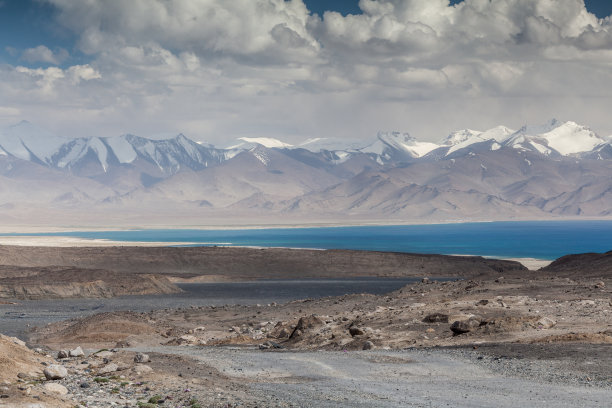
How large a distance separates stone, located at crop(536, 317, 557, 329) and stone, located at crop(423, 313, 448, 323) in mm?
4159

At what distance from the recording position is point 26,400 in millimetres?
17812

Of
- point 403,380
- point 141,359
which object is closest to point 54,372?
point 141,359

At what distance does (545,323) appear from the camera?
32.2m

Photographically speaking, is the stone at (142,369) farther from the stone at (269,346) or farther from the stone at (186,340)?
the stone at (186,340)

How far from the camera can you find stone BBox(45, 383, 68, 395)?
19672 millimetres

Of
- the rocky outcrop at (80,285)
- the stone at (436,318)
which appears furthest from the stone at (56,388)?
the rocky outcrop at (80,285)

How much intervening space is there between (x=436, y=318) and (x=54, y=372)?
709 inches

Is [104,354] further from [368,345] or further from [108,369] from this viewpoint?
[368,345]

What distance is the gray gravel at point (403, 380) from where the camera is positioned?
771 inches

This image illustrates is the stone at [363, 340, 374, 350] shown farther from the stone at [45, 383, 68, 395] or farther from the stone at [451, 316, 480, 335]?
the stone at [45, 383, 68, 395]

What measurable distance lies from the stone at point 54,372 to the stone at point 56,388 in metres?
1.89

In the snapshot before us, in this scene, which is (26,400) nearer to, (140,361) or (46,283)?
(140,361)

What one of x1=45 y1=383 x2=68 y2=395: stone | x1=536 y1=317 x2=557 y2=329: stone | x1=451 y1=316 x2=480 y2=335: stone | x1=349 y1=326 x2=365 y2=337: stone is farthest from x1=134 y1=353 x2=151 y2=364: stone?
x1=536 y1=317 x2=557 y2=329: stone

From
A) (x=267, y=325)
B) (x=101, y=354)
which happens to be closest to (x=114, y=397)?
(x=101, y=354)
